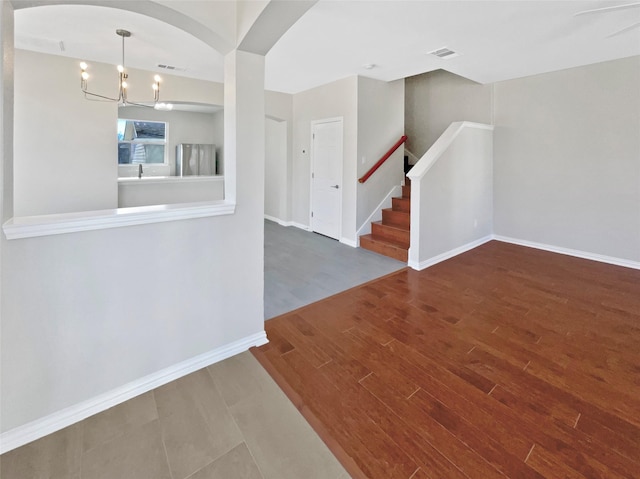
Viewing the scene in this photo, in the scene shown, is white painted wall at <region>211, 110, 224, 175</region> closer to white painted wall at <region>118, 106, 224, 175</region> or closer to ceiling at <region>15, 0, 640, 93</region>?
white painted wall at <region>118, 106, 224, 175</region>

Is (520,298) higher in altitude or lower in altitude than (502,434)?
higher

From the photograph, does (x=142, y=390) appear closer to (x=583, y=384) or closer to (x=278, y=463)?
(x=278, y=463)

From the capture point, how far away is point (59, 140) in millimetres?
4312

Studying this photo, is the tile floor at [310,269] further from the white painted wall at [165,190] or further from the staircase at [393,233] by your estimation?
the white painted wall at [165,190]

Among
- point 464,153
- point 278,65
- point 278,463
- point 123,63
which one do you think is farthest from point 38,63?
point 464,153

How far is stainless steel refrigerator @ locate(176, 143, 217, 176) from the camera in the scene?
809 centimetres

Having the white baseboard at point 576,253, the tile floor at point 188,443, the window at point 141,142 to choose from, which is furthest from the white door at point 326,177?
the window at point 141,142

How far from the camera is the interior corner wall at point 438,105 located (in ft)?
18.7

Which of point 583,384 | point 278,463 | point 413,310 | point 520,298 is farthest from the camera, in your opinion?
point 520,298

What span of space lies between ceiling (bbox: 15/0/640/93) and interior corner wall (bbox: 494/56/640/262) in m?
0.36

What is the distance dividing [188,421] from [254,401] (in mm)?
369

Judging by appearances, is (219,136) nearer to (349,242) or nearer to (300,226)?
(300,226)

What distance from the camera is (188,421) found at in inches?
69.5

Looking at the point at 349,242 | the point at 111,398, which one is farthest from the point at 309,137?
the point at 111,398
